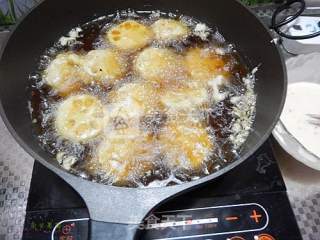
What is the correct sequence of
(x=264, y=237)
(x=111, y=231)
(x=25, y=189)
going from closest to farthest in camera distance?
(x=111, y=231) → (x=264, y=237) → (x=25, y=189)

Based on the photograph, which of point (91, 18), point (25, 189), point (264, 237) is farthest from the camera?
point (91, 18)

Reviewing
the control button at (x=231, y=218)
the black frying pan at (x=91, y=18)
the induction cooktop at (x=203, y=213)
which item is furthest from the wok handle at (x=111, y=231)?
the control button at (x=231, y=218)

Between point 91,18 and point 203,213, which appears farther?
point 91,18

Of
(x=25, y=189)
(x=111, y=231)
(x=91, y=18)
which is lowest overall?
(x=25, y=189)

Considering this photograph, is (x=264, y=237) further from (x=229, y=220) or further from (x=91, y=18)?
(x=91, y=18)

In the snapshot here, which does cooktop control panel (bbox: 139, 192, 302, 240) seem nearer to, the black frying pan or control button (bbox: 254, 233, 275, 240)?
control button (bbox: 254, 233, 275, 240)

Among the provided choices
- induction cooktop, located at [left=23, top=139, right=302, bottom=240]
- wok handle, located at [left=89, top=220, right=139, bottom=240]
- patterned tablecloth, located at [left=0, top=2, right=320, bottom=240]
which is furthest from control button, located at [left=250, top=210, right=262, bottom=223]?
wok handle, located at [left=89, top=220, right=139, bottom=240]

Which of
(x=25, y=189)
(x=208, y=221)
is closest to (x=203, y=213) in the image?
(x=208, y=221)
